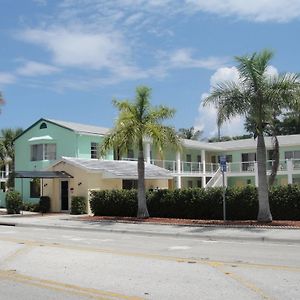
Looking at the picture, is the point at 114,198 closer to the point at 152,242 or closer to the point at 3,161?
the point at 152,242

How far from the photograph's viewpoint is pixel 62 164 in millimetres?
35156

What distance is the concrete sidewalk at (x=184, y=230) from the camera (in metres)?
17.5

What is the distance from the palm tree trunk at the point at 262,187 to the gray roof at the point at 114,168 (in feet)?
47.6

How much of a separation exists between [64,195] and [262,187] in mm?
17472

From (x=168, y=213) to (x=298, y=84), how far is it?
379 inches

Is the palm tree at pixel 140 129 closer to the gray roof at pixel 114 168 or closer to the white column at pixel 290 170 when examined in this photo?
the gray roof at pixel 114 168

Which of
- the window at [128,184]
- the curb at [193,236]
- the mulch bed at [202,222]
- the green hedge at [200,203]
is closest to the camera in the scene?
the curb at [193,236]

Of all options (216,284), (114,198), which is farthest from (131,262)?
(114,198)

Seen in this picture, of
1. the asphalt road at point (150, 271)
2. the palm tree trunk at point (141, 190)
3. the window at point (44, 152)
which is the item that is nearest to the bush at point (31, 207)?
the window at point (44, 152)

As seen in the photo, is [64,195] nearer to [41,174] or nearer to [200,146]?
[41,174]

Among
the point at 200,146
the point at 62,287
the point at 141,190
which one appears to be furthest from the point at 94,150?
the point at 62,287

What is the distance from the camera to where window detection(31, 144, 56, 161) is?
134 feet

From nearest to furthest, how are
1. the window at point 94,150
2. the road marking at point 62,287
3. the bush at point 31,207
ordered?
the road marking at point 62,287, the bush at point 31,207, the window at point 94,150

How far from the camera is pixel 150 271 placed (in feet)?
34.0
